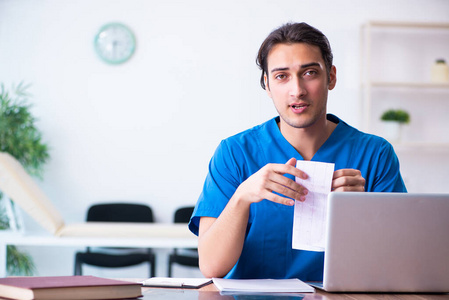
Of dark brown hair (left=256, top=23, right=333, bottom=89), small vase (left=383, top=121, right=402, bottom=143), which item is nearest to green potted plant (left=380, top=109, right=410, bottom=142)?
small vase (left=383, top=121, right=402, bottom=143)

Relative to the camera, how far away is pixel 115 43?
424 cm

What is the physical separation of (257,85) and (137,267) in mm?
1756

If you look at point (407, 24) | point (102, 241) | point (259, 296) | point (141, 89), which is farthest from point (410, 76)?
point (259, 296)

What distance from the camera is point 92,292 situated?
3.45 feet

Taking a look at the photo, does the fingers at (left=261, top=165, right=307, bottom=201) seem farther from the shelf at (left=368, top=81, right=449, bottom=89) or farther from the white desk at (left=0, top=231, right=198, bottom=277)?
the shelf at (left=368, top=81, right=449, bottom=89)

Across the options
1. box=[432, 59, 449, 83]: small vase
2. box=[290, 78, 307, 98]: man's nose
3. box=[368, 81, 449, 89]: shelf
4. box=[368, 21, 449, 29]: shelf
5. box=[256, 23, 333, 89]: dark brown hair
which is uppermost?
box=[368, 21, 449, 29]: shelf

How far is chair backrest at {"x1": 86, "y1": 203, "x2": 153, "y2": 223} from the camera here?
13.1 ft

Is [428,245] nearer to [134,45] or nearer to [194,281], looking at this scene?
[194,281]

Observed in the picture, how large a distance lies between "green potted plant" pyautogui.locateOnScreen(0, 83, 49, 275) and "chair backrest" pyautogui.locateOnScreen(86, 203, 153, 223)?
556mm

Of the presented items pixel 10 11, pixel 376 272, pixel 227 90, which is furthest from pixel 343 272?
pixel 10 11

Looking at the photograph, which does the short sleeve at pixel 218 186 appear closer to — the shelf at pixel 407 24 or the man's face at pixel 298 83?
the man's face at pixel 298 83

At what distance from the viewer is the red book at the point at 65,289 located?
1.00m

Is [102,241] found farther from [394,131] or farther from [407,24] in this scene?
[407,24]

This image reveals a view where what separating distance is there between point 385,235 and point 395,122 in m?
3.14
